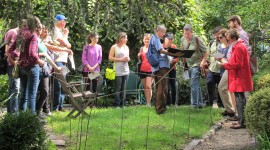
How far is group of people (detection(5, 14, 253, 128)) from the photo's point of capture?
7883 mm

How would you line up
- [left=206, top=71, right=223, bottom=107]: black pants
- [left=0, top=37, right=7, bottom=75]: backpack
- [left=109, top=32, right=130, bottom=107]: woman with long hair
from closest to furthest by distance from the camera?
[left=0, top=37, right=7, bottom=75]: backpack < [left=206, top=71, right=223, bottom=107]: black pants < [left=109, top=32, right=130, bottom=107]: woman with long hair

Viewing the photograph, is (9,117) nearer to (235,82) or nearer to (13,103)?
(13,103)

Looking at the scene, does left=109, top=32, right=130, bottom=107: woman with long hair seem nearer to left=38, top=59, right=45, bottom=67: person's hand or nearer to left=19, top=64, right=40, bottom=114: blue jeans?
left=38, top=59, right=45, bottom=67: person's hand

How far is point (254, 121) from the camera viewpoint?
6887 millimetres

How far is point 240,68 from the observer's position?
28.0 feet

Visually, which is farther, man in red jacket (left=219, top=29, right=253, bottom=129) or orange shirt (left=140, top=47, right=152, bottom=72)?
orange shirt (left=140, top=47, right=152, bottom=72)

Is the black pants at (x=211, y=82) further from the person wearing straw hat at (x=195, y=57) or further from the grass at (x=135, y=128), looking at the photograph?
the grass at (x=135, y=128)

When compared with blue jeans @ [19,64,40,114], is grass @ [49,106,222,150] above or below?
Answer: below

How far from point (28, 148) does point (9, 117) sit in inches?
18.4

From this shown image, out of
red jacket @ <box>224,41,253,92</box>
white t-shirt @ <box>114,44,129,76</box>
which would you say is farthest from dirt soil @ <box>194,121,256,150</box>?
white t-shirt @ <box>114,44,129,76</box>

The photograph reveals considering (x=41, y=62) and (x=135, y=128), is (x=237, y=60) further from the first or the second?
(x=41, y=62)

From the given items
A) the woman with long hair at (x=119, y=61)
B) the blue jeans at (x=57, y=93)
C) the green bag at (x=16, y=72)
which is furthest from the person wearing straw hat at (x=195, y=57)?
the green bag at (x=16, y=72)

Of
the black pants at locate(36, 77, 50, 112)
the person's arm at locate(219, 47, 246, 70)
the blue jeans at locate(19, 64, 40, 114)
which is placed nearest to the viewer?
the blue jeans at locate(19, 64, 40, 114)

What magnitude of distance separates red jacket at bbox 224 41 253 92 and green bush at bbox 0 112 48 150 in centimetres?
390
